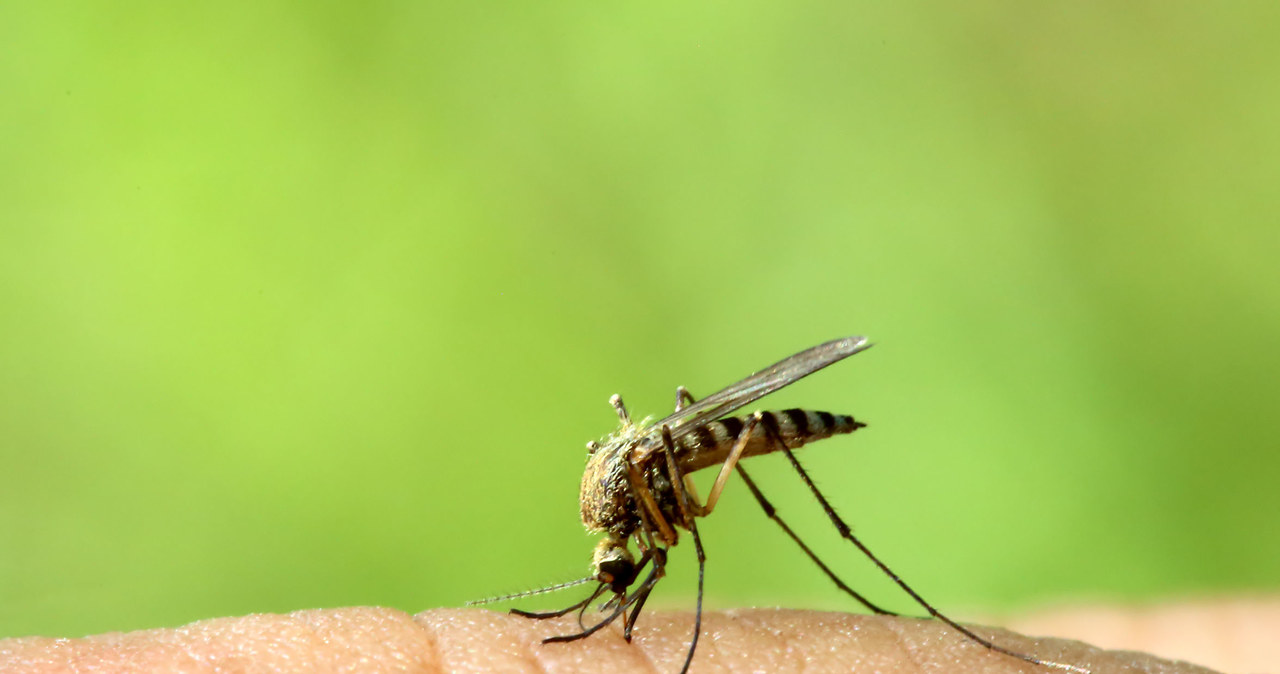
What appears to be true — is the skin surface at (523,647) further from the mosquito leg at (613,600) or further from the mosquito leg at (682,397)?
the mosquito leg at (682,397)

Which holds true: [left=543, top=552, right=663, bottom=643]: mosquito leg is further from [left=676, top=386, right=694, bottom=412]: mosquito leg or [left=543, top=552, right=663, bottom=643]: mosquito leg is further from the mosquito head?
[left=676, top=386, right=694, bottom=412]: mosquito leg

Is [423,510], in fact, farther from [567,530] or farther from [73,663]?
[73,663]

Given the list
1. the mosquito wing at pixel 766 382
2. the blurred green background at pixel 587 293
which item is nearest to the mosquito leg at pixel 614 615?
the mosquito wing at pixel 766 382

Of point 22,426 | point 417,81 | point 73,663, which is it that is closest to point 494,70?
point 417,81

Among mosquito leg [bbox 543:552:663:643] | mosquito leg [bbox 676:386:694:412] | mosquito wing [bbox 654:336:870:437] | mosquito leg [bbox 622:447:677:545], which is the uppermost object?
mosquito leg [bbox 676:386:694:412]

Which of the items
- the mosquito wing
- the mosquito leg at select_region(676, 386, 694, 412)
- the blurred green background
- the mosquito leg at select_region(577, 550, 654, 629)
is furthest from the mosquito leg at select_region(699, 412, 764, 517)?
the blurred green background

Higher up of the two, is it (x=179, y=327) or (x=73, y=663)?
(x=179, y=327)
